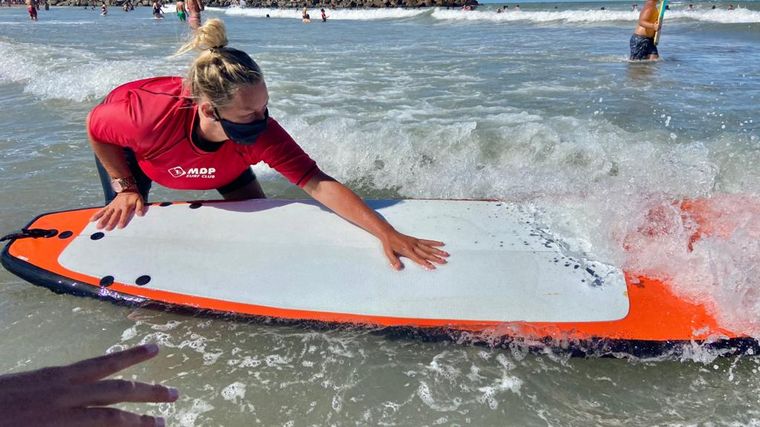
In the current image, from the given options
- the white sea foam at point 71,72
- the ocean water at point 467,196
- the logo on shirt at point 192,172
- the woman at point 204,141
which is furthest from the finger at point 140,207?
the white sea foam at point 71,72

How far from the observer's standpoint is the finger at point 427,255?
8.36 feet

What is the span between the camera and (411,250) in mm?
2594

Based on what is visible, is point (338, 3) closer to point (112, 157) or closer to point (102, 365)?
point (112, 157)

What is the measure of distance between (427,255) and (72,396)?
1934 mm

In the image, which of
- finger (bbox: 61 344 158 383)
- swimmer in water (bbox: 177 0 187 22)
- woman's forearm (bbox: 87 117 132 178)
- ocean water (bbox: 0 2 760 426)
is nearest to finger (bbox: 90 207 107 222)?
woman's forearm (bbox: 87 117 132 178)

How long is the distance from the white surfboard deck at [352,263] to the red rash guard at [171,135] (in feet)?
1.26

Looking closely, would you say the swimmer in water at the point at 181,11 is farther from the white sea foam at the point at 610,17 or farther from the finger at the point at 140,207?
the finger at the point at 140,207

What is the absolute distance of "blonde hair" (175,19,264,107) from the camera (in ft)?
6.81

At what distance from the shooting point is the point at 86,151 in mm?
5145

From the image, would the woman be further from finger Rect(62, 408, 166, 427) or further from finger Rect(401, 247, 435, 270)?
finger Rect(62, 408, 166, 427)

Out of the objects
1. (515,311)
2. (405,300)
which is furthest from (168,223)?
(515,311)

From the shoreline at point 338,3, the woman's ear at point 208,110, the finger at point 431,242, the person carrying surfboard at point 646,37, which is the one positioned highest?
the shoreline at point 338,3

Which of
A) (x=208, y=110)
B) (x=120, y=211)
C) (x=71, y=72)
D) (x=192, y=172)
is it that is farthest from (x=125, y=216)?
(x=71, y=72)

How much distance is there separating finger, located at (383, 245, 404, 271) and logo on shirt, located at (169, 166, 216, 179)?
3.48ft
